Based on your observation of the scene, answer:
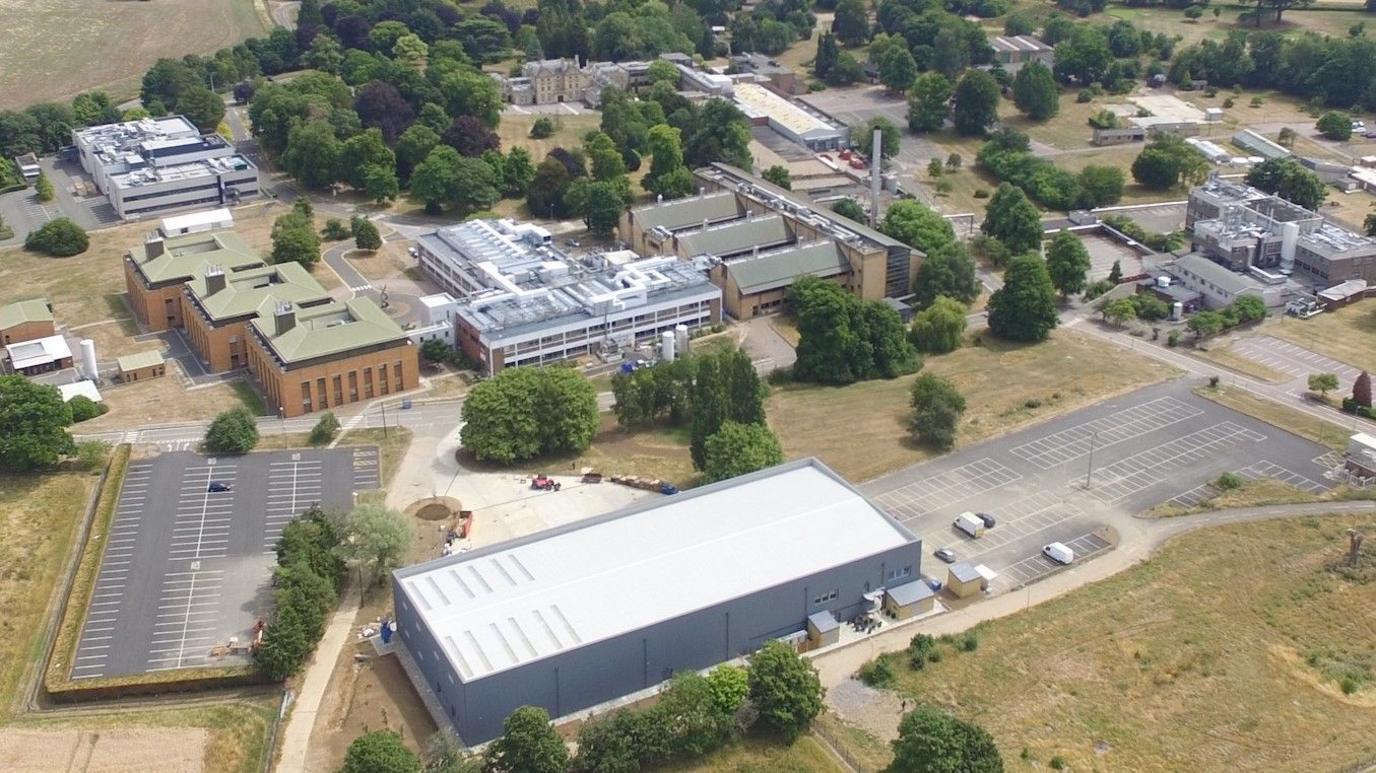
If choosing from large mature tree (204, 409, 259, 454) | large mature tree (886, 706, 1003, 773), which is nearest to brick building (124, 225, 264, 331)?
large mature tree (204, 409, 259, 454)

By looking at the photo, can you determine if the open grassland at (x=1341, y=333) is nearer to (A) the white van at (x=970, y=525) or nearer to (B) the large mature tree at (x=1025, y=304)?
(B) the large mature tree at (x=1025, y=304)

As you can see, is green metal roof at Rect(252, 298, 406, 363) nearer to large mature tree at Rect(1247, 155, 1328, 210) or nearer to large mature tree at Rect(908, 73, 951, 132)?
large mature tree at Rect(908, 73, 951, 132)

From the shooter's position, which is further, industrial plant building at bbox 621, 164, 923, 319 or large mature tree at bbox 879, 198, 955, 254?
large mature tree at bbox 879, 198, 955, 254

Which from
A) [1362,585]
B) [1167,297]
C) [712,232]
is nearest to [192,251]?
[712,232]

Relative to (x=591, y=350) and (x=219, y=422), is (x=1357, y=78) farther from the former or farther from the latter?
(x=219, y=422)

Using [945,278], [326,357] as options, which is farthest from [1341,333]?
[326,357]

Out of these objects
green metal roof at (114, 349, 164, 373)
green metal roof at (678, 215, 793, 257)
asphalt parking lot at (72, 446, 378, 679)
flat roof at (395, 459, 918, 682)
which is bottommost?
asphalt parking lot at (72, 446, 378, 679)

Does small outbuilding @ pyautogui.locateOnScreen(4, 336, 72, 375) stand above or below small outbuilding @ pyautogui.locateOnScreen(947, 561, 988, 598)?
above

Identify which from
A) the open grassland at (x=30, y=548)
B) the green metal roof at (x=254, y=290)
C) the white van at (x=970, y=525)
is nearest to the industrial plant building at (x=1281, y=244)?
the white van at (x=970, y=525)
